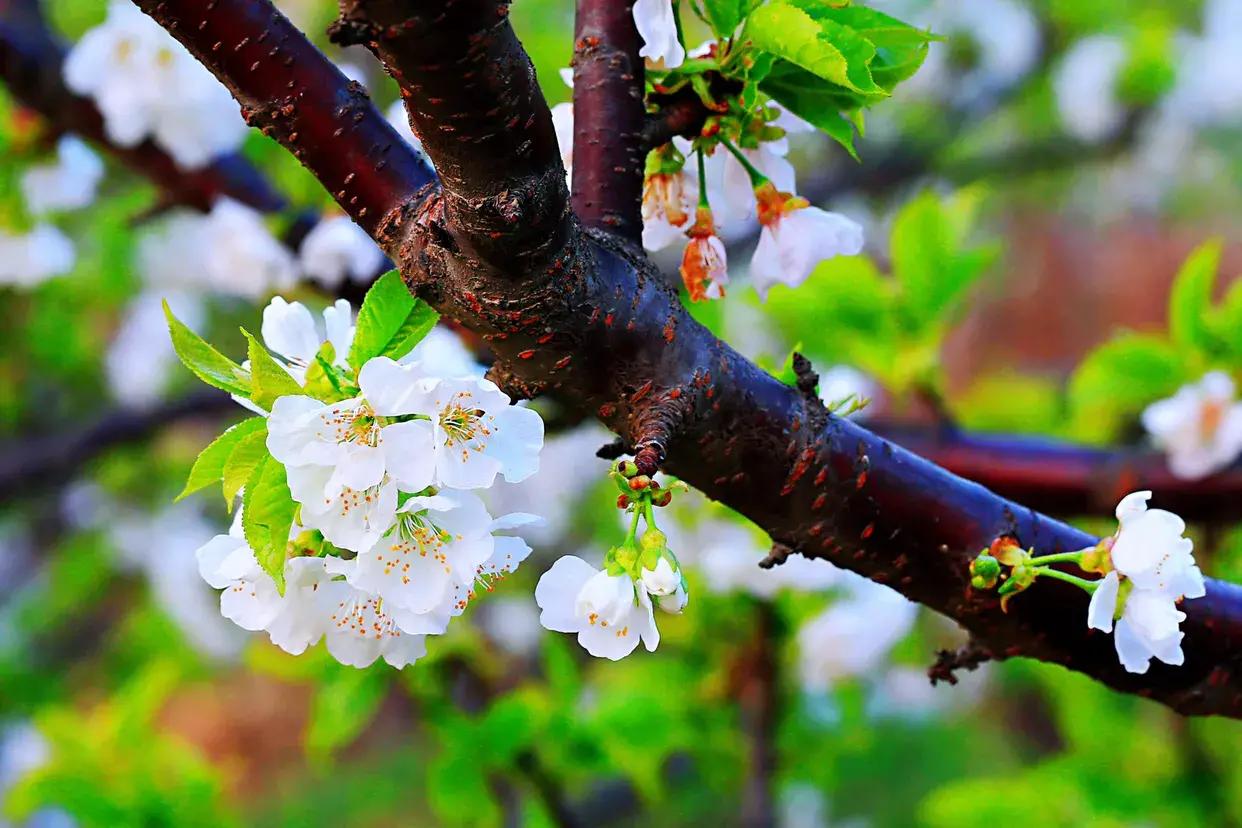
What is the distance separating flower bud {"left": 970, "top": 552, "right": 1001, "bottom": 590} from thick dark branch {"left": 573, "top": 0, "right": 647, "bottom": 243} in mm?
221

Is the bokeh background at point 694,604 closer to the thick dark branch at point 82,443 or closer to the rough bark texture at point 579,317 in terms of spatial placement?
the thick dark branch at point 82,443

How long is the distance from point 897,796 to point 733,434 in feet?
10.2

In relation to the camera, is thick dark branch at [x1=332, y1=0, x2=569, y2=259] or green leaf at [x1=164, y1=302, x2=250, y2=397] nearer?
thick dark branch at [x1=332, y1=0, x2=569, y2=259]

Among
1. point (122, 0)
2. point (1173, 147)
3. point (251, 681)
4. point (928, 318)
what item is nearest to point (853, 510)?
point (928, 318)

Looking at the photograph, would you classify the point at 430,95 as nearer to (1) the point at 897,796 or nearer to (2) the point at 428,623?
(2) the point at 428,623

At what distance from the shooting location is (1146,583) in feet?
1.65

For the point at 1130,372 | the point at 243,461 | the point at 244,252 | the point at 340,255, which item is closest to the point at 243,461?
the point at 243,461

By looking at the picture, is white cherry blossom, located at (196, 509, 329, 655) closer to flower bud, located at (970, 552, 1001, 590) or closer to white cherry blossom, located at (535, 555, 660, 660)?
white cherry blossom, located at (535, 555, 660, 660)

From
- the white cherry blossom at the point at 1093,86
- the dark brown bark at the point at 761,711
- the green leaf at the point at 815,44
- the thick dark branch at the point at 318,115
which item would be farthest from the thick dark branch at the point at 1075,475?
the white cherry blossom at the point at 1093,86

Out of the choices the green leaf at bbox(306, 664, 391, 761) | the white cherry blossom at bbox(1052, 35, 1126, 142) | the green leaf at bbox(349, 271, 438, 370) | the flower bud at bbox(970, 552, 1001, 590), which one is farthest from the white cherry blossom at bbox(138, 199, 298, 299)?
the white cherry blossom at bbox(1052, 35, 1126, 142)

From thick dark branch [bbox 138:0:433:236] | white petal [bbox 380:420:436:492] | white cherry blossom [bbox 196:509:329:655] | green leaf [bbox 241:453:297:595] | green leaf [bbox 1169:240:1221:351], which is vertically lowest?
green leaf [bbox 1169:240:1221:351]

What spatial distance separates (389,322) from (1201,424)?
87 cm

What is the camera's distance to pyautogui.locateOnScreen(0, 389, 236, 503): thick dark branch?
1793 millimetres

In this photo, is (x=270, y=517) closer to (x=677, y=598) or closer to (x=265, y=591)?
(x=265, y=591)
